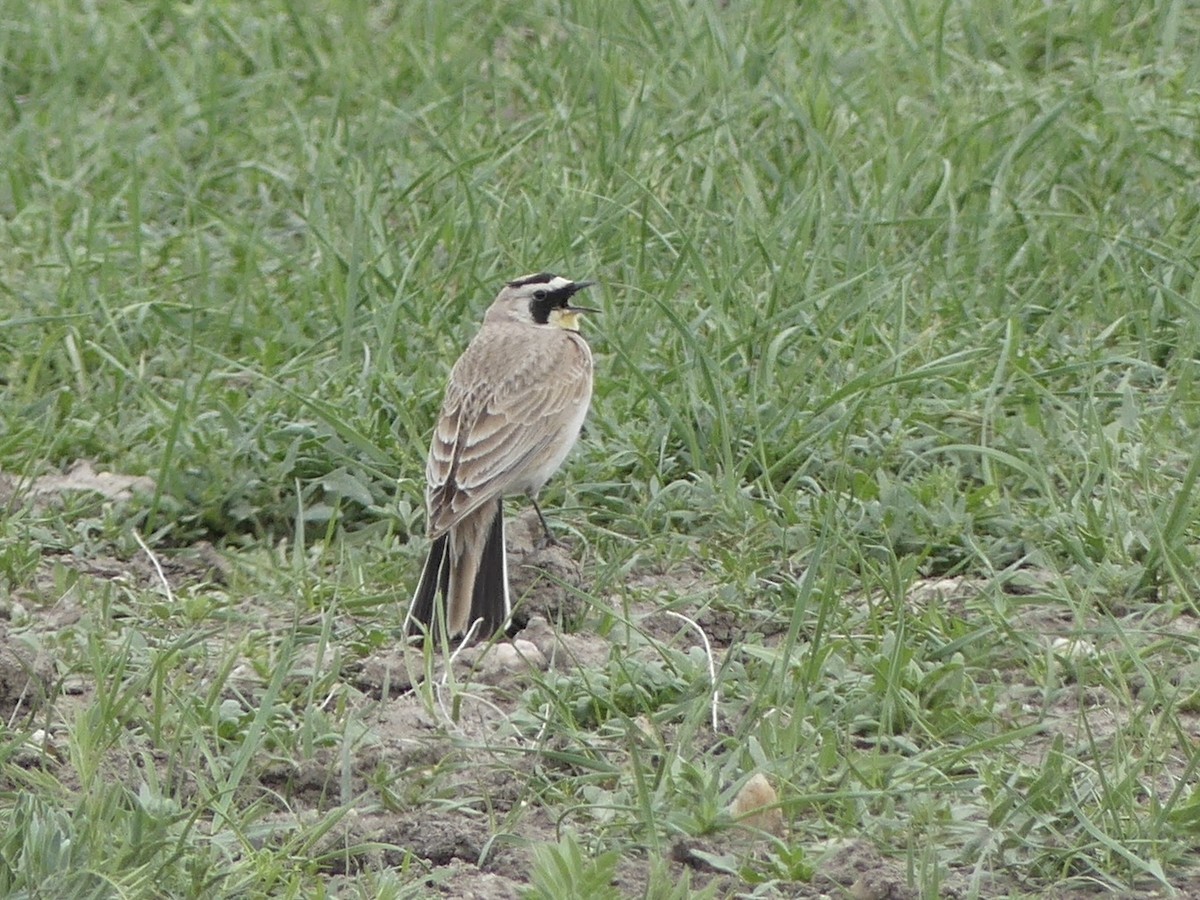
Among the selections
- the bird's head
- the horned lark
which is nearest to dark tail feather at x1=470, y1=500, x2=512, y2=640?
the horned lark

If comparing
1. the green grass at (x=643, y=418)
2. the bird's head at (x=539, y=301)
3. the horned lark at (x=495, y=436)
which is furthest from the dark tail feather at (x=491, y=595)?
the bird's head at (x=539, y=301)

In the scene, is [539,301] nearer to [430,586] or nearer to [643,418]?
[643,418]

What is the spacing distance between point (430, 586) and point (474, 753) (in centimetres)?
80

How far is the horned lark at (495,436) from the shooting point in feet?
18.9

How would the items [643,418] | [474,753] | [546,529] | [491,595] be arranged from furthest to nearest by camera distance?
1. [643,418]
2. [546,529]
3. [491,595]
4. [474,753]

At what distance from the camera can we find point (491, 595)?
5.75 metres

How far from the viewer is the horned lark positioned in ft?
18.9

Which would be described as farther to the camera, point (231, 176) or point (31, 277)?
point (231, 176)

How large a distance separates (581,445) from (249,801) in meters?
2.20

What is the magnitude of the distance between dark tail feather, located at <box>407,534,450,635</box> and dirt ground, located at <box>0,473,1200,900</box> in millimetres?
104

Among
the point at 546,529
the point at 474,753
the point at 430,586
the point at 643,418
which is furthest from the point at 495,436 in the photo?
the point at 474,753

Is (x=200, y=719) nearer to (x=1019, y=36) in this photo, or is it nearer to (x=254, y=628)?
(x=254, y=628)

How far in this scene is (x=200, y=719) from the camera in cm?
513

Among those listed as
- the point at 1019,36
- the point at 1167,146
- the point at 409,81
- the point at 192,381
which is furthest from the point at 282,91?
the point at 1167,146
